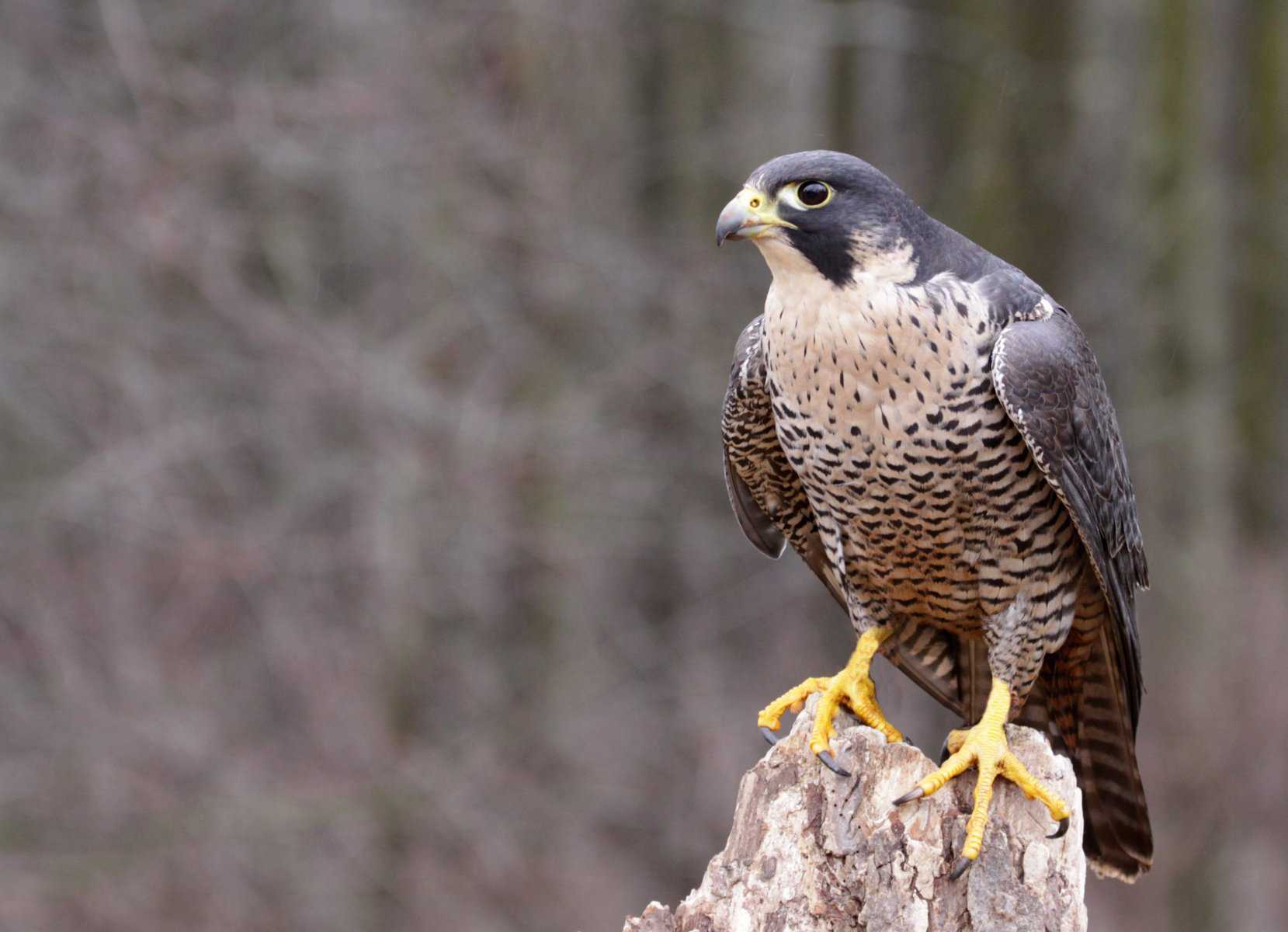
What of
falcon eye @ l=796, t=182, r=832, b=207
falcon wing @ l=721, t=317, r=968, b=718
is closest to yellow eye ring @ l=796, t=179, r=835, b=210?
falcon eye @ l=796, t=182, r=832, b=207

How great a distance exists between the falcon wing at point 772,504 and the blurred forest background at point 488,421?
10.6 ft

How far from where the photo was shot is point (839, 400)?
119 inches

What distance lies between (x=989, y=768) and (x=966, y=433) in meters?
0.67

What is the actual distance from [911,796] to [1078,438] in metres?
0.81

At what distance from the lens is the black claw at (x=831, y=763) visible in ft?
9.82

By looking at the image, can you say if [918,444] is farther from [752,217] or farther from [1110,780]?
[1110,780]

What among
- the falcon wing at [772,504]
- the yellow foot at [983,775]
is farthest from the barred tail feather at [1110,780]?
the yellow foot at [983,775]

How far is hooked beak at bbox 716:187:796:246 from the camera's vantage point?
298 centimetres

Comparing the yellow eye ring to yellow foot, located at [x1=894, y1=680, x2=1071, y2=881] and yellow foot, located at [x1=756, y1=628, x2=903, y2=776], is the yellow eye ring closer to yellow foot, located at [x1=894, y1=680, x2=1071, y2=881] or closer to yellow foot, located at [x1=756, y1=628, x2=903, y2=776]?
yellow foot, located at [x1=756, y1=628, x2=903, y2=776]

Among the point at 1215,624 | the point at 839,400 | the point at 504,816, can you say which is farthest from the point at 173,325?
the point at 1215,624

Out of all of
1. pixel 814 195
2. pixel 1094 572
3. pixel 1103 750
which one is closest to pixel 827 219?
pixel 814 195

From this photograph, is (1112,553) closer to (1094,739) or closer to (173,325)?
(1094,739)

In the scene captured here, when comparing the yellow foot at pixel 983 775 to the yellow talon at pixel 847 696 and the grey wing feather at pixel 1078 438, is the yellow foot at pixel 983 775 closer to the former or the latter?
the yellow talon at pixel 847 696

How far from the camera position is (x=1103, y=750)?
3.63 metres
